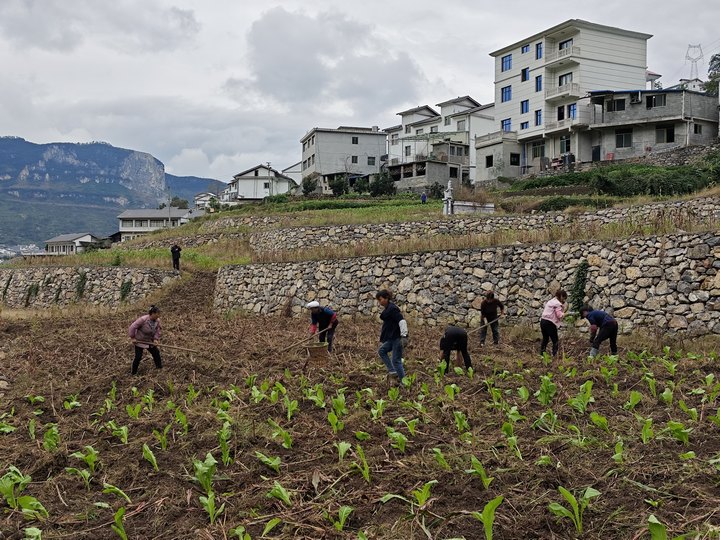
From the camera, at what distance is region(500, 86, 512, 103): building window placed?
156 ft

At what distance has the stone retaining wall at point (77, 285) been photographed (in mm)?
25891

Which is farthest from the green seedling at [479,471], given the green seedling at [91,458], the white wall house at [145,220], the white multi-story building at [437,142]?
the white wall house at [145,220]

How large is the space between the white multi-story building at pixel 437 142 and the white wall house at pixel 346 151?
1.55 metres

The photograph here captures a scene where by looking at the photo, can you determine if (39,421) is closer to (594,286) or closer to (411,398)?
(411,398)

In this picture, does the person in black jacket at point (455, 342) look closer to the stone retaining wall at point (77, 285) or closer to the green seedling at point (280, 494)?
the green seedling at point (280, 494)

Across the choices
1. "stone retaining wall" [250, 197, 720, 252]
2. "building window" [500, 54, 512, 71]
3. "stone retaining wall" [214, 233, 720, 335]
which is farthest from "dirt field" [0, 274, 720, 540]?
"building window" [500, 54, 512, 71]

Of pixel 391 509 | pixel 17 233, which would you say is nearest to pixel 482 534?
pixel 391 509

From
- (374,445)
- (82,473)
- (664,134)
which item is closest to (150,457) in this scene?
(82,473)

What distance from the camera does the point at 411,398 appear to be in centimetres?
864

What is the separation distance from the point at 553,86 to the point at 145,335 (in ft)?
130

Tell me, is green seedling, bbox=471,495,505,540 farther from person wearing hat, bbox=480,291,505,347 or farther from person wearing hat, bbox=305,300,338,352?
person wearing hat, bbox=480,291,505,347

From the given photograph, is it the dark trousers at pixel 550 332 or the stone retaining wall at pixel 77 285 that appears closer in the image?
the dark trousers at pixel 550 332

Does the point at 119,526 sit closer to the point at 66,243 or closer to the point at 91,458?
the point at 91,458

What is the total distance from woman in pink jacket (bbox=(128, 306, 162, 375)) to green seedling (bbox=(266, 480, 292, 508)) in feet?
21.6
